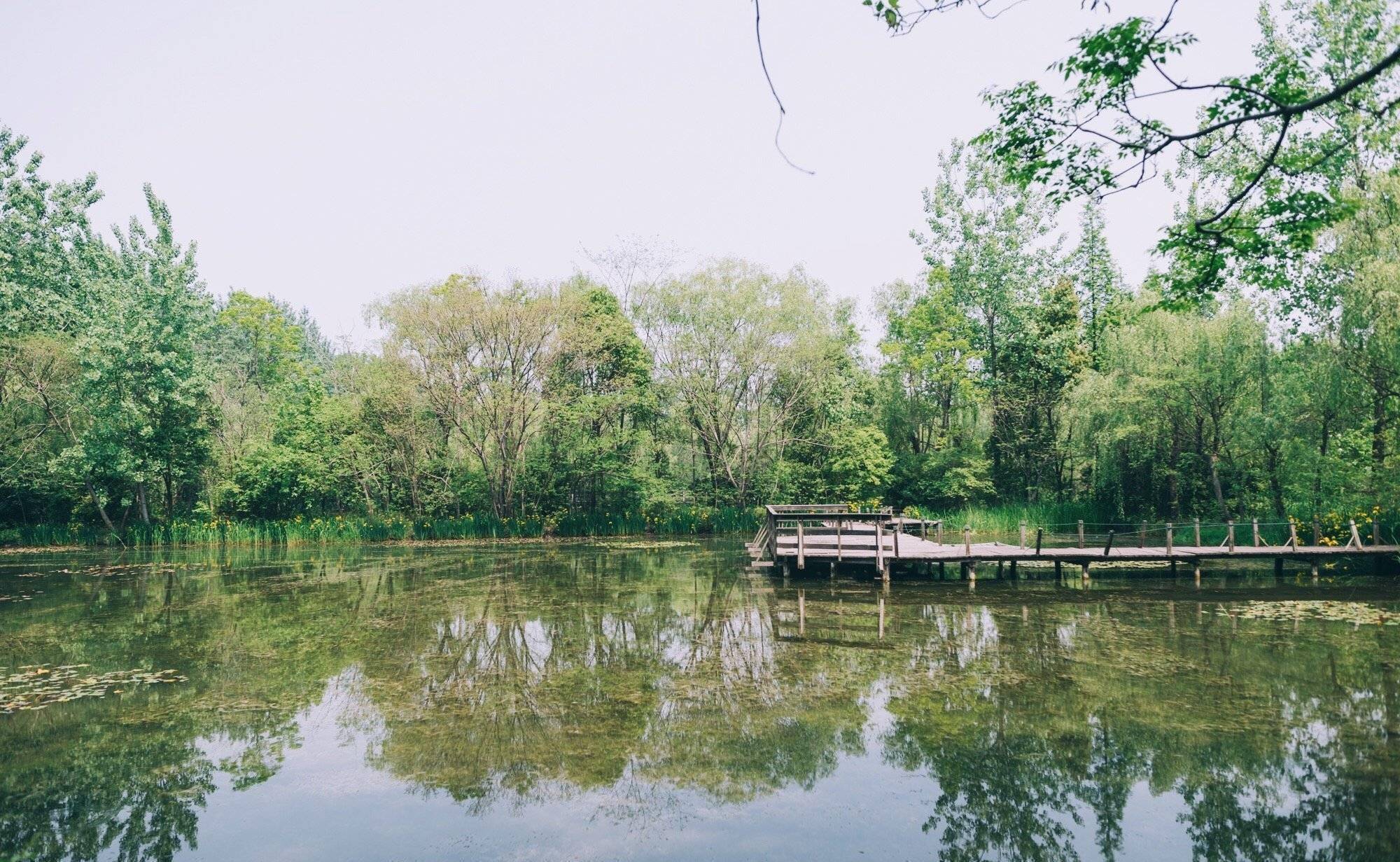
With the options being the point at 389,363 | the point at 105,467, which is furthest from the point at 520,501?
the point at 105,467

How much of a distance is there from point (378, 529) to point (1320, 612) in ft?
98.2

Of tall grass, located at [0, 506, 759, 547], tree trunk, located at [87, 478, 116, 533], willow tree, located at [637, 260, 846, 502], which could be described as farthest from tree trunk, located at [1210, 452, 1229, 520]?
tree trunk, located at [87, 478, 116, 533]

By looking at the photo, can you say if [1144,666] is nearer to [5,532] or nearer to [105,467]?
[105,467]

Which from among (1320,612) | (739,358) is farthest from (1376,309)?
(739,358)

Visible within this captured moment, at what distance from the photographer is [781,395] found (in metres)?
34.3

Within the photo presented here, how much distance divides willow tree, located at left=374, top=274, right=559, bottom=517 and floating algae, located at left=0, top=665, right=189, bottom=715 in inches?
787

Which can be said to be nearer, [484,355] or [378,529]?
[484,355]

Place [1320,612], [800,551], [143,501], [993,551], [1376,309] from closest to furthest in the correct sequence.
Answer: [1320,612]
[1376,309]
[800,551]
[993,551]
[143,501]

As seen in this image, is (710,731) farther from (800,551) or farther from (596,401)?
(596,401)

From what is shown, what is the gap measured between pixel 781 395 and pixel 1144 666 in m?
24.1

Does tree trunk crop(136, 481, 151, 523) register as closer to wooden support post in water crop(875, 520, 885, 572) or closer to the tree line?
the tree line

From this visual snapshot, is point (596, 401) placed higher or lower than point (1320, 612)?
higher

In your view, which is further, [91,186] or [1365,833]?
[91,186]

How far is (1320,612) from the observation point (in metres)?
14.4
